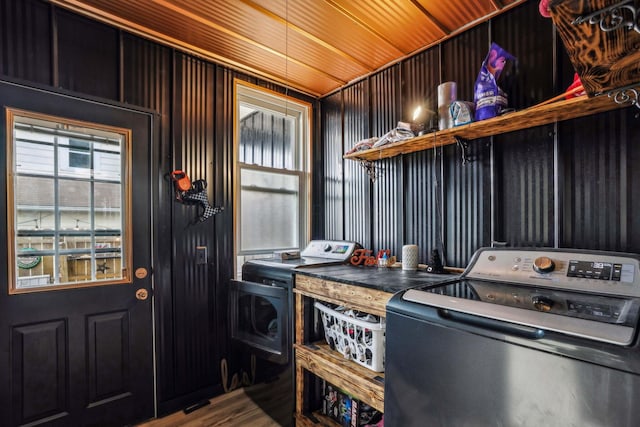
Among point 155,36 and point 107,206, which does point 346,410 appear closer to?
point 107,206

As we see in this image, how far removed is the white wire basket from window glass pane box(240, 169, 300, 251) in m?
1.05

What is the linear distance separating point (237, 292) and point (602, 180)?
223 centimetres

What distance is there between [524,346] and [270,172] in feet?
7.54

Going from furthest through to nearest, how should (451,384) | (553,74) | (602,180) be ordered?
(553,74) → (602,180) → (451,384)

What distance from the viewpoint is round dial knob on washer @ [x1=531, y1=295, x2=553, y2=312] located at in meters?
1.00

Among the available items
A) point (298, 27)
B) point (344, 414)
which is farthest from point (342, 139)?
point (344, 414)

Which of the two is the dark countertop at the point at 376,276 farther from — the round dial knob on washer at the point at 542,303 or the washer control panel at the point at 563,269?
the round dial knob on washer at the point at 542,303

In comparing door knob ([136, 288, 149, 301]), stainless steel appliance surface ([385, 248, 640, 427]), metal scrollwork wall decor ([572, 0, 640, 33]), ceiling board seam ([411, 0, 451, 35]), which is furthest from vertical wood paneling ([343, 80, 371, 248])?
metal scrollwork wall decor ([572, 0, 640, 33])

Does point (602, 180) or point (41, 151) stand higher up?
point (41, 151)

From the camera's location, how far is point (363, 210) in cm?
259

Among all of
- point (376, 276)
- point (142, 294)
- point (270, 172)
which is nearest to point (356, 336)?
point (376, 276)

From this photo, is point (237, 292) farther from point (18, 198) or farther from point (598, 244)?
point (598, 244)

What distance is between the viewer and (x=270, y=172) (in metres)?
2.81

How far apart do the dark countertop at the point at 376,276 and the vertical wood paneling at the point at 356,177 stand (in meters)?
0.52
